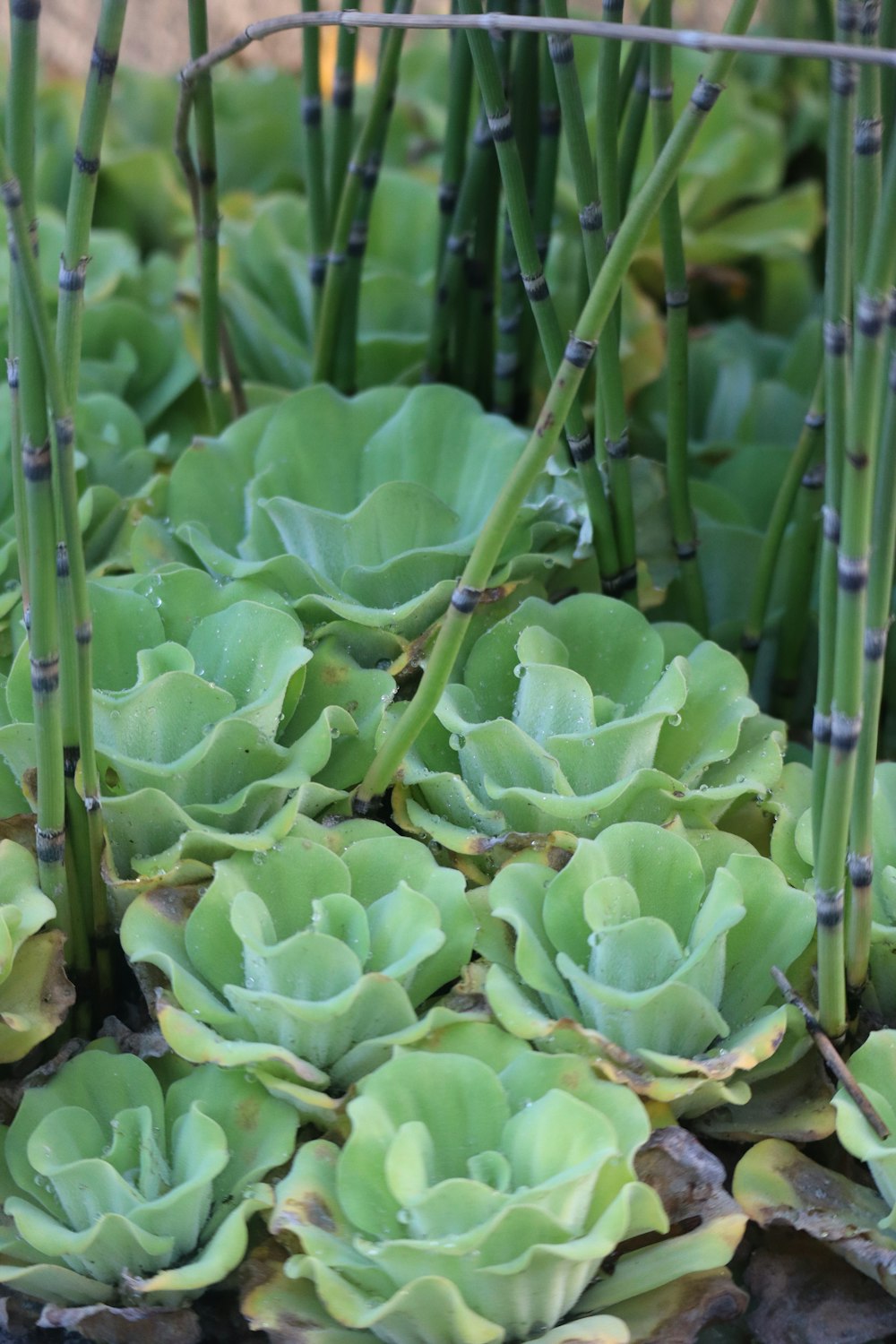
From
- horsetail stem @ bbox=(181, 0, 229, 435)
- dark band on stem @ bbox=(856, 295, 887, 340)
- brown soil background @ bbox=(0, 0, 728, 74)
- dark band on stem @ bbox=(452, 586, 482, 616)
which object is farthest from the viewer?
brown soil background @ bbox=(0, 0, 728, 74)

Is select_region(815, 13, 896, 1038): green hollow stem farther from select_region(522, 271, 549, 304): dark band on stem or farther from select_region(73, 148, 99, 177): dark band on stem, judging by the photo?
→ select_region(73, 148, 99, 177): dark band on stem

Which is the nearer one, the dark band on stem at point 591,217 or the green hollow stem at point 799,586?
the dark band on stem at point 591,217

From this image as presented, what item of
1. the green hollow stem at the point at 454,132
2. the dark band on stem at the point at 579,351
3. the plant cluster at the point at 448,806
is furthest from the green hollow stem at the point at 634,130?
the dark band on stem at the point at 579,351

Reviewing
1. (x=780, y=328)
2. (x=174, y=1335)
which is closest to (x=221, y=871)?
(x=174, y=1335)

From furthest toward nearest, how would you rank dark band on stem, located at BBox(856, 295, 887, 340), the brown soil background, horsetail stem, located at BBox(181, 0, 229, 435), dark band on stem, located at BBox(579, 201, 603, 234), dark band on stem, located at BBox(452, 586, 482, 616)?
1. the brown soil background
2. horsetail stem, located at BBox(181, 0, 229, 435)
3. dark band on stem, located at BBox(579, 201, 603, 234)
4. dark band on stem, located at BBox(452, 586, 482, 616)
5. dark band on stem, located at BBox(856, 295, 887, 340)

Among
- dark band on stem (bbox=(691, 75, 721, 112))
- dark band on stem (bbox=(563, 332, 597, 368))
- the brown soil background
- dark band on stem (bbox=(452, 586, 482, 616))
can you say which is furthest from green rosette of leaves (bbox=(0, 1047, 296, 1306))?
the brown soil background

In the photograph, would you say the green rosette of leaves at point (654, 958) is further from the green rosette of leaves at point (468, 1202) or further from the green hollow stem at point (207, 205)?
the green hollow stem at point (207, 205)
